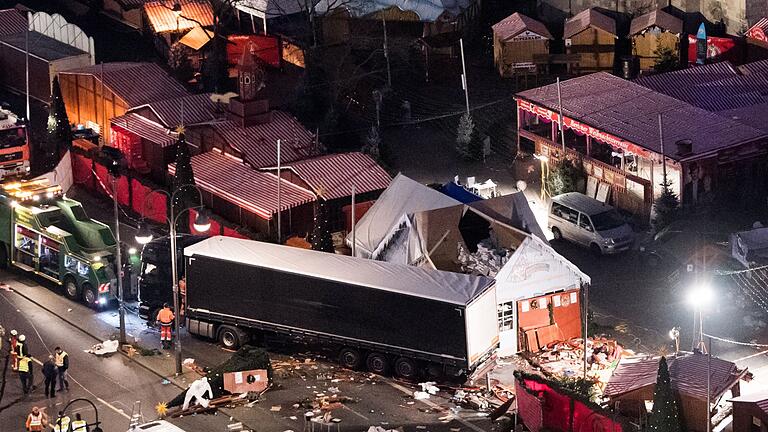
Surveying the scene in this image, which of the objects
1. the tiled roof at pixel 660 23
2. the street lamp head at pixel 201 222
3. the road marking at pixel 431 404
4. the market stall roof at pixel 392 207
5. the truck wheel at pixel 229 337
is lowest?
the road marking at pixel 431 404

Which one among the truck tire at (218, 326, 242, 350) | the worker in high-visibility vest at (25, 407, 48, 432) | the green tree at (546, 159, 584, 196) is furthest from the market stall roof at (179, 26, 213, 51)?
the worker in high-visibility vest at (25, 407, 48, 432)

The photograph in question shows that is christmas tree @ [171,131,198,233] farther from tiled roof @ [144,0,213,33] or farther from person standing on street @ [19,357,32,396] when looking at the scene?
tiled roof @ [144,0,213,33]

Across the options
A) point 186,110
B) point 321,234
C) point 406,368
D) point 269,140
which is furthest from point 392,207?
point 186,110

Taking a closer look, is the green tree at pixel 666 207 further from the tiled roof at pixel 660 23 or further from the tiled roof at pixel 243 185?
the tiled roof at pixel 660 23

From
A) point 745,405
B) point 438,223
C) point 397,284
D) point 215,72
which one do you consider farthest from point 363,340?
point 215,72

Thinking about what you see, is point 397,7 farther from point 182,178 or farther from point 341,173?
point 182,178

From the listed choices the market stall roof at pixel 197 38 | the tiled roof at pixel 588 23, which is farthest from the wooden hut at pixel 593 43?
the market stall roof at pixel 197 38
